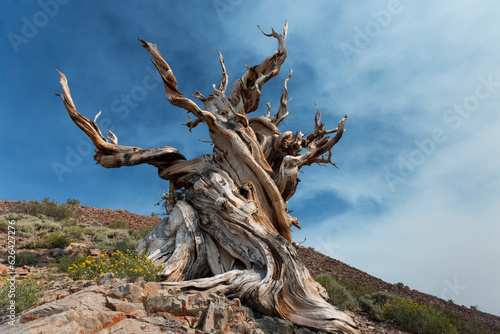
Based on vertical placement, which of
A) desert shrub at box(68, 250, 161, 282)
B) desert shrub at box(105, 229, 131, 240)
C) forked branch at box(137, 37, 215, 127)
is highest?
forked branch at box(137, 37, 215, 127)

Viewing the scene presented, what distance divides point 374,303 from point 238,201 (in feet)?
17.5

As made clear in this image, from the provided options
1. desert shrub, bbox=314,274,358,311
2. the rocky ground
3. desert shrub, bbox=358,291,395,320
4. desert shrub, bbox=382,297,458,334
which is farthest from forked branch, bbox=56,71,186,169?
desert shrub, bbox=382,297,458,334

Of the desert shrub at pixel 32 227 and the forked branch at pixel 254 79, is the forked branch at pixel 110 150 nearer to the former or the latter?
the forked branch at pixel 254 79

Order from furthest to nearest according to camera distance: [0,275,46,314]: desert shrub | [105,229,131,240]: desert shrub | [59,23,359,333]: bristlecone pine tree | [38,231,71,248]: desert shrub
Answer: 1. [105,229,131,240]: desert shrub
2. [38,231,71,248]: desert shrub
3. [59,23,359,333]: bristlecone pine tree
4. [0,275,46,314]: desert shrub

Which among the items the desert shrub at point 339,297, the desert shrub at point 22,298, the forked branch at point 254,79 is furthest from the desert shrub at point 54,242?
the desert shrub at point 339,297

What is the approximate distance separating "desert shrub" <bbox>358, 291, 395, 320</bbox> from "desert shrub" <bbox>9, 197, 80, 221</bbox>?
13346mm

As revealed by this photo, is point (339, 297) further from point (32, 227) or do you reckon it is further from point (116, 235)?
point (32, 227)

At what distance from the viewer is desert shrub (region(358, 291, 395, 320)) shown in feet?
25.6

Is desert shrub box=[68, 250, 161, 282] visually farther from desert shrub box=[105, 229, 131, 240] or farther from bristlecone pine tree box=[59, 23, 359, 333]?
desert shrub box=[105, 229, 131, 240]

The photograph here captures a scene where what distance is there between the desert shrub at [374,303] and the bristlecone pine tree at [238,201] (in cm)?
268

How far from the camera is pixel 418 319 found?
691cm

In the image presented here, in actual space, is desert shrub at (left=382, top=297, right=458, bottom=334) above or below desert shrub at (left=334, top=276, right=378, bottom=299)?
below

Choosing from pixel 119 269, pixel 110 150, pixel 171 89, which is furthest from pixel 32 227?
pixel 119 269

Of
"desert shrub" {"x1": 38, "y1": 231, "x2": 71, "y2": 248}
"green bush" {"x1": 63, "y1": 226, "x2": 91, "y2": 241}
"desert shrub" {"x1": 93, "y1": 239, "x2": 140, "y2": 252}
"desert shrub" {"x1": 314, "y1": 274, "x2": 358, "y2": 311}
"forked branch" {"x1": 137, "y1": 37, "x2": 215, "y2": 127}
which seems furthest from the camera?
"green bush" {"x1": 63, "y1": 226, "x2": 91, "y2": 241}
